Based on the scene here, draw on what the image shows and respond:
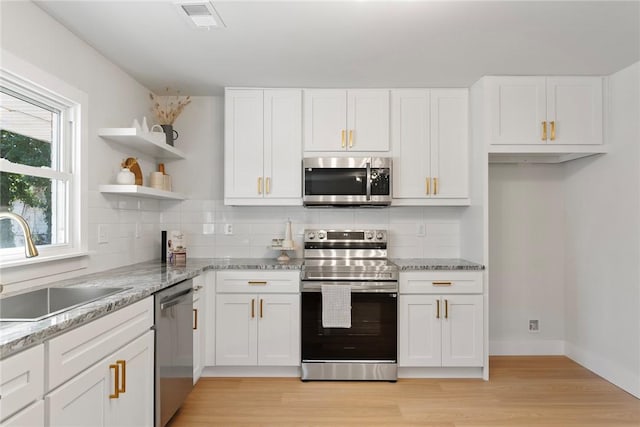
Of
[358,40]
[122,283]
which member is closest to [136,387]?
[122,283]

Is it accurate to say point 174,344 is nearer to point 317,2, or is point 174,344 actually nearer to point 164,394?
point 164,394

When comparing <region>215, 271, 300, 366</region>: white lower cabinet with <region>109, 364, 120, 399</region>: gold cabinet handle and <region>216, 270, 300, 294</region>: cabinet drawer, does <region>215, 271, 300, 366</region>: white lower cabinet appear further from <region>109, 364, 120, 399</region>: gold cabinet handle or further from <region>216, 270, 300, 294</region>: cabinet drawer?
<region>109, 364, 120, 399</region>: gold cabinet handle

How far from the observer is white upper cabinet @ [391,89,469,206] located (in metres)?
3.60

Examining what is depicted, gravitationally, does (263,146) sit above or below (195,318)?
above

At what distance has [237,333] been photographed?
10.8 ft

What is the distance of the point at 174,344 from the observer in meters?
2.54

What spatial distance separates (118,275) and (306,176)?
160 cm

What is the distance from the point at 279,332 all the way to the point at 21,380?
6.98 feet

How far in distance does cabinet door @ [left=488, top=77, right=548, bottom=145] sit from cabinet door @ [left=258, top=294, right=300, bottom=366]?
2077 mm

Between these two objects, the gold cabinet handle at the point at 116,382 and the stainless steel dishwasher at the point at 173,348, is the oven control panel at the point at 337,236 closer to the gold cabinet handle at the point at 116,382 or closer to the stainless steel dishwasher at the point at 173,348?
the stainless steel dishwasher at the point at 173,348

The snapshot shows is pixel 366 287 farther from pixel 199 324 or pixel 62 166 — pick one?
pixel 62 166

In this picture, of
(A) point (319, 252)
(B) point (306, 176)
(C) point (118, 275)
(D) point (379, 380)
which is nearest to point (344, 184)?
(B) point (306, 176)

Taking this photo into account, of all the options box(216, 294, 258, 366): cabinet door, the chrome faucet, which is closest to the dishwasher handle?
box(216, 294, 258, 366): cabinet door

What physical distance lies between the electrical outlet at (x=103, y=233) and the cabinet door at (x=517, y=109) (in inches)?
115
